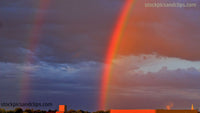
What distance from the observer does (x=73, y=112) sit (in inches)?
4808

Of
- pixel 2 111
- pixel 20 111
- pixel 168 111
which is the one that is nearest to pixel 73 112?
pixel 20 111

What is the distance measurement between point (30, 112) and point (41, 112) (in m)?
4.85

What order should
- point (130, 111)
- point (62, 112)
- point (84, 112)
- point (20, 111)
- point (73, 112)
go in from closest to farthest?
point (130, 111)
point (62, 112)
point (20, 111)
point (73, 112)
point (84, 112)

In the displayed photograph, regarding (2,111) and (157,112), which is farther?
(2,111)

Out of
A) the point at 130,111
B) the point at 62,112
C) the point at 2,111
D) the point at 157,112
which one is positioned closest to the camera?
the point at 157,112

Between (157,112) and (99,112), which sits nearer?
(157,112)

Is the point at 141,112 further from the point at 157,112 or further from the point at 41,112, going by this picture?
the point at 41,112

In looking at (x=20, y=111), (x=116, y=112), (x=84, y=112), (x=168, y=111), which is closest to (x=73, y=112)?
(x=84, y=112)

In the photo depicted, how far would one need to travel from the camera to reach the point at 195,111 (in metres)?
54.7

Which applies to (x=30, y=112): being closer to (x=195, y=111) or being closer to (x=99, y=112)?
(x=99, y=112)

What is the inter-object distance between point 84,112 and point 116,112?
7377cm

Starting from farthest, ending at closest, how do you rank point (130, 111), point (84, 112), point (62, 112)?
point (84, 112) < point (62, 112) < point (130, 111)

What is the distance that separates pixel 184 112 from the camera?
53.7 m

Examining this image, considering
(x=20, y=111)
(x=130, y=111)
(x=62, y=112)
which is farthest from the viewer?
(x=20, y=111)
